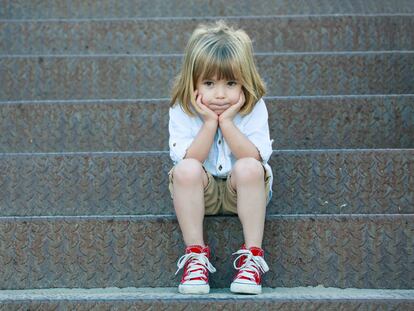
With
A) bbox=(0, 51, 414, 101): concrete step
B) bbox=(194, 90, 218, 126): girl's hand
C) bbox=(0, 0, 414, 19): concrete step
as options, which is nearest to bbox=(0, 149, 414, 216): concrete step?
bbox=(194, 90, 218, 126): girl's hand

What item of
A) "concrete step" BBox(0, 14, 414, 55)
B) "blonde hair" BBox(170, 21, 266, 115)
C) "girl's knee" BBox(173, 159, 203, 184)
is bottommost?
"girl's knee" BBox(173, 159, 203, 184)

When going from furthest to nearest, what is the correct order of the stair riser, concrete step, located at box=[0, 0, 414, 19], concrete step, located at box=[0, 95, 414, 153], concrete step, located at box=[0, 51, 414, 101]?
concrete step, located at box=[0, 0, 414, 19]
concrete step, located at box=[0, 51, 414, 101]
concrete step, located at box=[0, 95, 414, 153]
the stair riser

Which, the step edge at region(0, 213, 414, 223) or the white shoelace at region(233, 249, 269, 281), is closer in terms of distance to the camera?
the white shoelace at region(233, 249, 269, 281)

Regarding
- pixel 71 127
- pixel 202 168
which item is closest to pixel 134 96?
pixel 71 127

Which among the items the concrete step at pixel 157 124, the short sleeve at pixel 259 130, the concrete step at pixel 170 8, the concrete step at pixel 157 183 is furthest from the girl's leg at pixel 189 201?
the concrete step at pixel 170 8

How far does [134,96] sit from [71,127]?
0.46 metres

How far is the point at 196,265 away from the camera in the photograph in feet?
9.77

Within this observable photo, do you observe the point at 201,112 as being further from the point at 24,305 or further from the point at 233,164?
the point at 24,305

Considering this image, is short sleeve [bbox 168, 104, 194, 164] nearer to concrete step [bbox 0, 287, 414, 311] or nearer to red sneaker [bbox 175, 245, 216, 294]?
red sneaker [bbox 175, 245, 216, 294]

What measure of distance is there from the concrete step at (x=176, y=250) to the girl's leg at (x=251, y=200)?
0.14 m

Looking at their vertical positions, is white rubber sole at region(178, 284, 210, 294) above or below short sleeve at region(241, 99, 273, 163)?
below

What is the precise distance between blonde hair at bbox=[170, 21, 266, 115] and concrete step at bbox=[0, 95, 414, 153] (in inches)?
20.6

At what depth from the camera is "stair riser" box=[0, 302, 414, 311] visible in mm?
2828

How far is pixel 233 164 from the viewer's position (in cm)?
327
